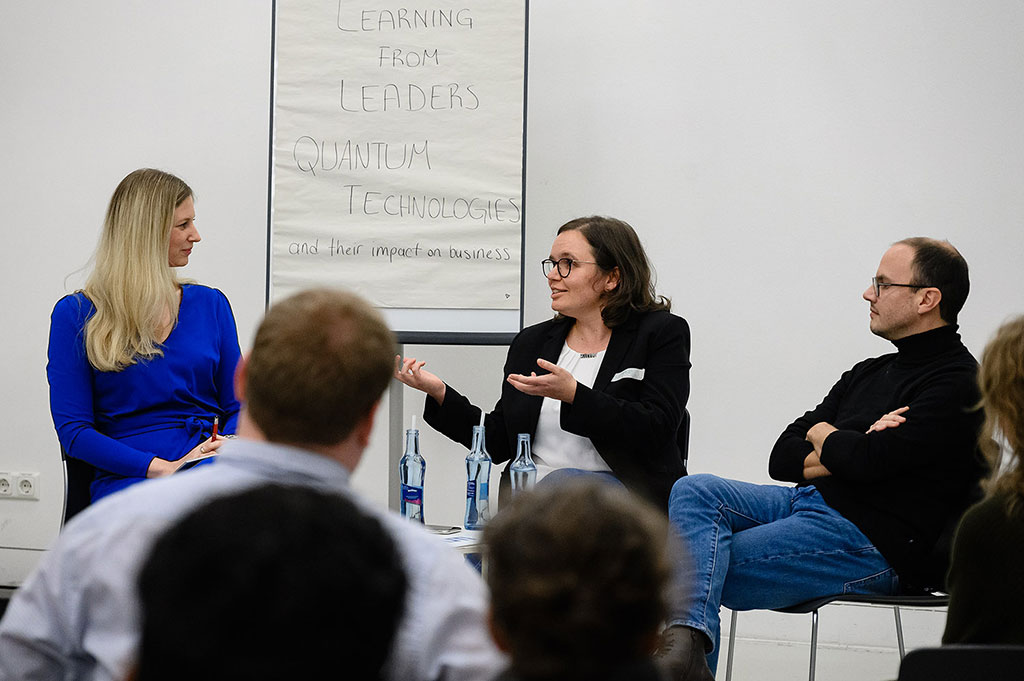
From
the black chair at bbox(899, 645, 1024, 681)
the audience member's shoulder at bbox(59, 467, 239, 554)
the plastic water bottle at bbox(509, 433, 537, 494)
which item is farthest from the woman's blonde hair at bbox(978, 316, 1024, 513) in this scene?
the plastic water bottle at bbox(509, 433, 537, 494)

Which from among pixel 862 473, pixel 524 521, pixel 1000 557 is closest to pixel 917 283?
pixel 862 473

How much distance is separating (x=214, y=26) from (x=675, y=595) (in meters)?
3.76

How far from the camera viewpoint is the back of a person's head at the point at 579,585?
2.59 ft

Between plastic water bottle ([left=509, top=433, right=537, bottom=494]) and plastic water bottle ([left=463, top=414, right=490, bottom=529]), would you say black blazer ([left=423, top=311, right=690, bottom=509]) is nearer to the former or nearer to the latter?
plastic water bottle ([left=509, top=433, right=537, bottom=494])

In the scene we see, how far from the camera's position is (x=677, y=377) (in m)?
2.86

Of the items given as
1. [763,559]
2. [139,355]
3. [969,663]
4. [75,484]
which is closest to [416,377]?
[139,355]

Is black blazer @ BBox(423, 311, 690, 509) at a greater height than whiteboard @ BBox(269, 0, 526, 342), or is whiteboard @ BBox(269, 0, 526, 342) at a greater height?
whiteboard @ BBox(269, 0, 526, 342)

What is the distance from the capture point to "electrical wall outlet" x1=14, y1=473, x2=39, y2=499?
13.9ft

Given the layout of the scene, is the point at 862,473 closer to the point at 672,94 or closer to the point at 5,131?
the point at 672,94

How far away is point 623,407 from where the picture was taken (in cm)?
270

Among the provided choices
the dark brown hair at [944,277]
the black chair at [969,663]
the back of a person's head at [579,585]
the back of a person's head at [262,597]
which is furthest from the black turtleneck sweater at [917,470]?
the back of a person's head at [262,597]

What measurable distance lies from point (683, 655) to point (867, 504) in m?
0.60

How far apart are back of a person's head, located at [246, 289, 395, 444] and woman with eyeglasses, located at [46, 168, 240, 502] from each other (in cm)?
159

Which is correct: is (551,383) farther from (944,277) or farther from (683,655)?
(944,277)
